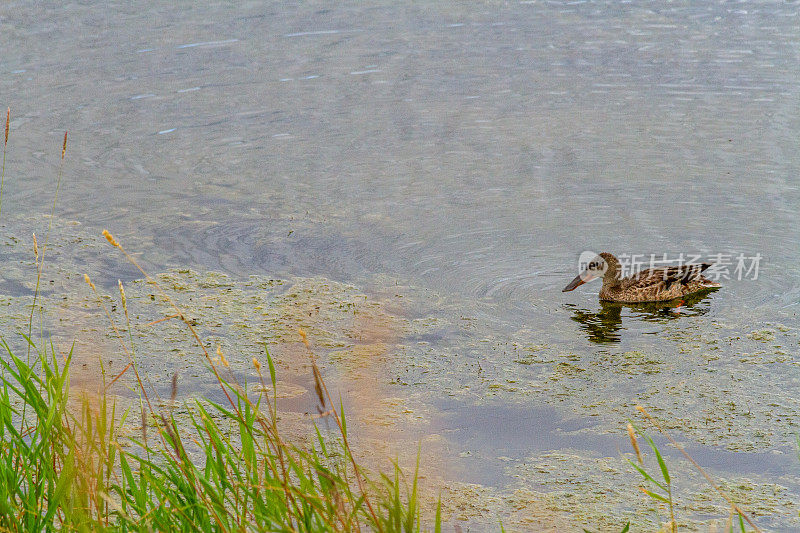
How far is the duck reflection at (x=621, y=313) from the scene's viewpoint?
7.22 m

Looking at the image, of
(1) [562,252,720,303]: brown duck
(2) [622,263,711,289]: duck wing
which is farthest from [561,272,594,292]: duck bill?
(2) [622,263,711,289]: duck wing

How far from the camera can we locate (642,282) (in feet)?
25.6

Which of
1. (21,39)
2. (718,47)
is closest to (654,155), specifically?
(718,47)

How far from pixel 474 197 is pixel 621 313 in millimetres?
2107

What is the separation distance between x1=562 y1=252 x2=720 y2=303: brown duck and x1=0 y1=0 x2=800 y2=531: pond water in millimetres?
151

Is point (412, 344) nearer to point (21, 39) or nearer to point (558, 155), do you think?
point (558, 155)

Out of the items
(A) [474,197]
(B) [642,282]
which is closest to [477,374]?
(B) [642,282]

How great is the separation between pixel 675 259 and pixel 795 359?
183 centimetres

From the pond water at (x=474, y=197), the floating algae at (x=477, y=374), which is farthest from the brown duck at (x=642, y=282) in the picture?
the floating algae at (x=477, y=374)

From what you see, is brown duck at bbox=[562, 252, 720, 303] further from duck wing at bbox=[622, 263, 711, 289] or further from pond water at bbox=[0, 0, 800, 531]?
pond water at bbox=[0, 0, 800, 531]

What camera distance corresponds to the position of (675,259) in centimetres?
818

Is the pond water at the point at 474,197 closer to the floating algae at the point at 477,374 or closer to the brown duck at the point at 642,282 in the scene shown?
the floating algae at the point at 477,374

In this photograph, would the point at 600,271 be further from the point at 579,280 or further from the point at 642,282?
the point at 642,282

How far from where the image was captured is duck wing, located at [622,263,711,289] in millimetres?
7633
